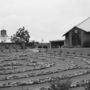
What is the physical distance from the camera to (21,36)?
7781cm

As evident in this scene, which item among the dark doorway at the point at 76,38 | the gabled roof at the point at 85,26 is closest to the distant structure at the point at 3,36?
the dark doorway at the point at 76,38

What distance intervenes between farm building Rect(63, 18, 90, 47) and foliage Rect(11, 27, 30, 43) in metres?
27.2

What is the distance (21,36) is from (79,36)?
1366 inches

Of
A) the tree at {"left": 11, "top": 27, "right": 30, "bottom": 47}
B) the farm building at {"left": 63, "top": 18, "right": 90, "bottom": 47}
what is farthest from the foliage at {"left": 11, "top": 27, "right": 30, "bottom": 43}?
the farm building at {"left": 63, "top": 18, "right": 90, "bottom": 47}

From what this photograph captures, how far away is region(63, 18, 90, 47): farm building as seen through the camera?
4659 cm

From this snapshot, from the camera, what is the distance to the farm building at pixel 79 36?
46594 millimetres

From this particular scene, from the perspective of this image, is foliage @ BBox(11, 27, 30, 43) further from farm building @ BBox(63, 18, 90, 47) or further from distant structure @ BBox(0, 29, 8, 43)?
farm building @ BBox(63, 18, 90, 47)

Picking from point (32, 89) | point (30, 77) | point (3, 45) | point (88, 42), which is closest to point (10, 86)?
point (32, 89)

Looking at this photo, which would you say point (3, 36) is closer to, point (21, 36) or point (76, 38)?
point (21, 36)

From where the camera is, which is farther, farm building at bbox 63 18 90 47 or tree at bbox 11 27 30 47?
tree at bbox 11 27 30 47

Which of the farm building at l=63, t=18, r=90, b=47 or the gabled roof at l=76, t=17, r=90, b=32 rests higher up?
the gabled roof at l=76, t=17, r=90, b=32

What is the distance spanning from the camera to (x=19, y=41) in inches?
2921

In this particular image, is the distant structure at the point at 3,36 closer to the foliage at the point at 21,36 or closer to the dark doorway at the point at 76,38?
the foliage at the point at 21,36

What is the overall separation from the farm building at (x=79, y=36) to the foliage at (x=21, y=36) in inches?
1071
